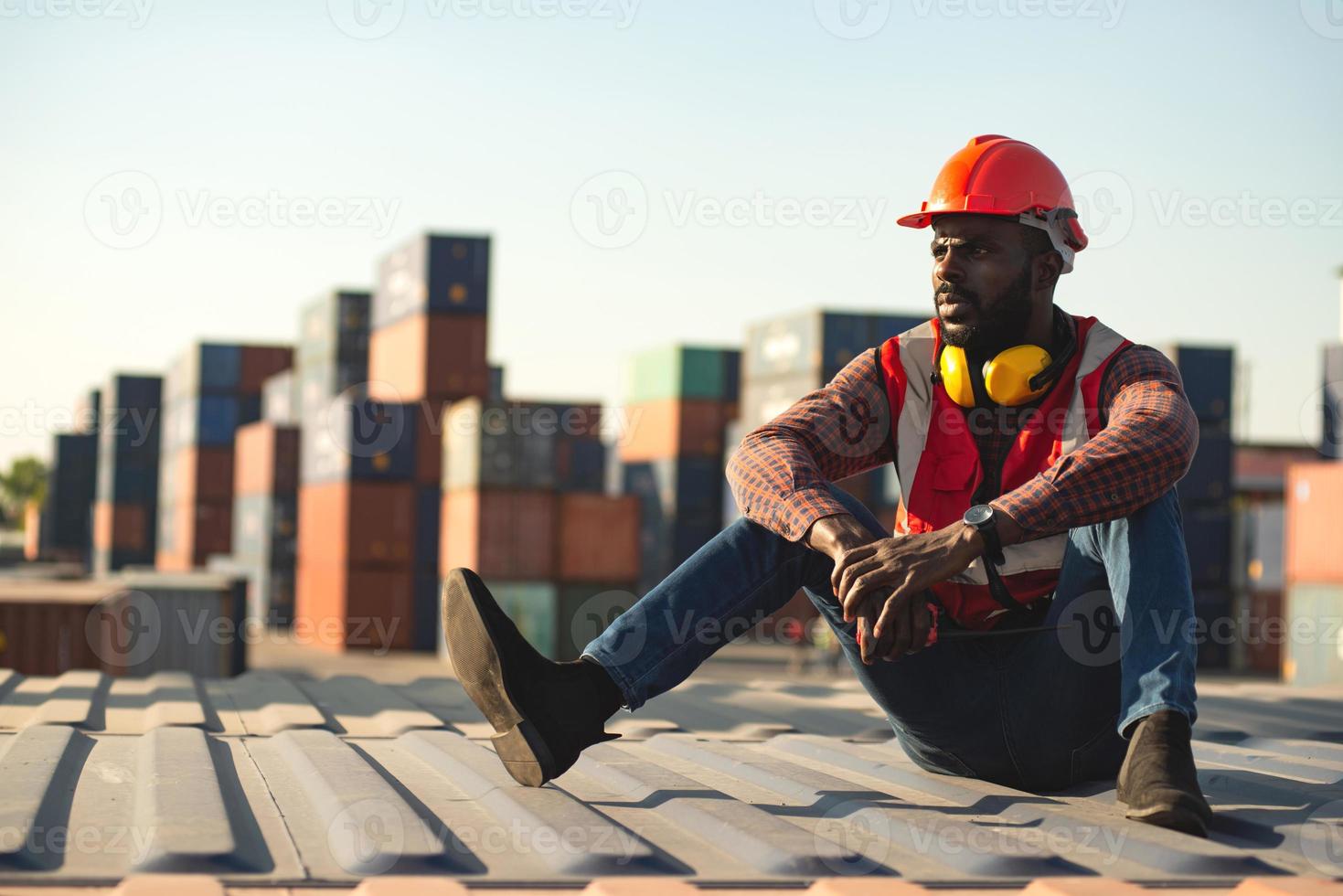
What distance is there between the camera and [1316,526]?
2256 cm

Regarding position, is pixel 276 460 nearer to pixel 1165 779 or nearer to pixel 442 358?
pixel 442 358

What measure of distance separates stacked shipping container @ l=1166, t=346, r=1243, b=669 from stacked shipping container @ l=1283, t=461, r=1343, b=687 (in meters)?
5.62

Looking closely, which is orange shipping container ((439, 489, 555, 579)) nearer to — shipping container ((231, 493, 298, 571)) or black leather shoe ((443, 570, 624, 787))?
shipping container ((231, 493, 298, 571))

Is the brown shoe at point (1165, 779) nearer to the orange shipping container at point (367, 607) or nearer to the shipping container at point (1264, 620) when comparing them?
the orange shipping container at point (367, 607)

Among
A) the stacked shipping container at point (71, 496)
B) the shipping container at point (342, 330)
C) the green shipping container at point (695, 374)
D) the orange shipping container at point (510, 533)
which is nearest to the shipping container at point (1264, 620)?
the green shipping container at point (695, 374)

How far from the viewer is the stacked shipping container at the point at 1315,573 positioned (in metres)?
22.0

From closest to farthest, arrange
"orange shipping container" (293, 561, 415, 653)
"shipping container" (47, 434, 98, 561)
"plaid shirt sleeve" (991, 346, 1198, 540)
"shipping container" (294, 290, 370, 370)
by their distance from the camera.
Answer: "plaid shirt sleeve" (991, 346, 1198, 540) → "orange shipping container" (293, 561, 415, 653) → "shipping container" (294, 290, 370, 370) → "shipping container" (47, 434, 98, 561)

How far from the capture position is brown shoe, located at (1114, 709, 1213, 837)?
2566 millimetres

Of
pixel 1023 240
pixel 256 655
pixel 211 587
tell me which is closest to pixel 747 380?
pixel 256 655

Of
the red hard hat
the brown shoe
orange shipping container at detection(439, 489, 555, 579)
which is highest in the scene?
the red hard hat

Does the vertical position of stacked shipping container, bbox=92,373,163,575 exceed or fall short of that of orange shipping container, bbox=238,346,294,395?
it falls short

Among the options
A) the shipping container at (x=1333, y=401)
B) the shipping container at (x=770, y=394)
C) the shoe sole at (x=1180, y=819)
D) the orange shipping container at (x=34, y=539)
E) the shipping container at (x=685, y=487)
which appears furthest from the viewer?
the orange shipping container at (x=34, y=539)

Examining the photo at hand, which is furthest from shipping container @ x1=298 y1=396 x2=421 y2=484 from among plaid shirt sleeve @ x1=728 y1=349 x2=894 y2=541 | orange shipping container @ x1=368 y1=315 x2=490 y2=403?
plaid shirt sleeve @ x1=728 y1=349 x2=894 y2=541

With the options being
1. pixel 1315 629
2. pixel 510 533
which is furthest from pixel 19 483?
pixel 1315 629
